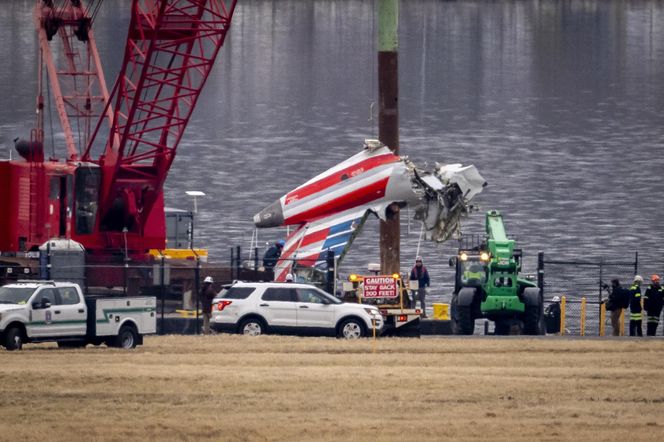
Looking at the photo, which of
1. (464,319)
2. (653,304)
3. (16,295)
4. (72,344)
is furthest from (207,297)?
(653,304)

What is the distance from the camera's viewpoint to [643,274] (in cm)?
6994

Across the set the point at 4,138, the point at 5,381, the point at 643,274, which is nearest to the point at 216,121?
the point at 4,138

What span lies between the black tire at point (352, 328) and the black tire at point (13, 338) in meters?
8.73

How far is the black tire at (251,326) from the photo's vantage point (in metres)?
43.8

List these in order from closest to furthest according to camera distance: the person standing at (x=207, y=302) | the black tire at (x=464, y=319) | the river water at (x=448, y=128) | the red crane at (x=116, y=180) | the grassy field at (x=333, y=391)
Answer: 1. the grassy field at (x=333, y=391)
2. the person standing at (x=207, y=302)
3. the black tire at (x=464, y=319)
4. the red crane at (x=116, y=180)
5. the river water at (x=448, y=128)

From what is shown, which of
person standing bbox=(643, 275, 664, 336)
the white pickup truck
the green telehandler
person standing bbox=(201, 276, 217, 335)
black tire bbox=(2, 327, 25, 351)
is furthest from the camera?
person standing bbox=(643, 275, 664, 336)

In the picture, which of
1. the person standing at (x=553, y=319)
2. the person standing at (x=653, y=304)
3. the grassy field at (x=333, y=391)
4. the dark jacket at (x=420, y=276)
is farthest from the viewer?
the dark jacket at (x=420, y=276)

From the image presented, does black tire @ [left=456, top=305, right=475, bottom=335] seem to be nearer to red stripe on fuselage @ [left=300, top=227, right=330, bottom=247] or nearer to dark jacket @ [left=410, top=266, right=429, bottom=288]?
dark jacket @ [left=410, top=266, right=429, bottom=288]

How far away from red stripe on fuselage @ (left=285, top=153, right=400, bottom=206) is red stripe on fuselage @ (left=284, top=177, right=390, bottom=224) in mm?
460

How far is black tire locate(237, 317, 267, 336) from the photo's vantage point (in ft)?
144

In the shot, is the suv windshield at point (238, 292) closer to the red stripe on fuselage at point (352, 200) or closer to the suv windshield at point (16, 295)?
the suv windshield at point (16, 295)

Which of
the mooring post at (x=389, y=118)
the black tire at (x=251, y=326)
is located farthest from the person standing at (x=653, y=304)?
the black tire at (x=251, y=326)

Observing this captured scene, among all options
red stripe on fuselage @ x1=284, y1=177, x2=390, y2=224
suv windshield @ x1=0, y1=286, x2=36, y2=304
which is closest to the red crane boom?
red stripe on fuselage @ x1=284, y1=177, x2=390, y2=224

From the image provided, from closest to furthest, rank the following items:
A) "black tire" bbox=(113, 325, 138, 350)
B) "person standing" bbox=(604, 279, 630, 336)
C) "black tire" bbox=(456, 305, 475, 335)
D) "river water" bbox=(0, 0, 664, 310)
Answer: "black tire" bbox=(113, 325, 138, 350) → "black tire" bbox=(456, 305, 475, 335) → "person standing" bbox=(604, 279, 630, 336) → "river water" bbox=(0, 0, 664, 310)
